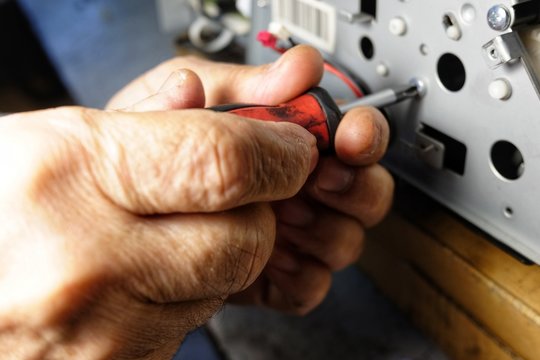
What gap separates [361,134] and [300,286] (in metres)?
0.22

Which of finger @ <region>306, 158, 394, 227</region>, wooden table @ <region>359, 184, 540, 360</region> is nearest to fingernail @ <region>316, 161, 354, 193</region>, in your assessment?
finger @ <region>306, 158, 394, 227</region>

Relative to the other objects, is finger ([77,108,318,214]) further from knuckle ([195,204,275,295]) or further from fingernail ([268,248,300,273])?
fingernail ([268,248,300,273])

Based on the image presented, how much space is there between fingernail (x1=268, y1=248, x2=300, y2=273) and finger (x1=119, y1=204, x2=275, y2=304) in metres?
0.26

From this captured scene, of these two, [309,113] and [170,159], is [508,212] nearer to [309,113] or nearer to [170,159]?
[309,113]

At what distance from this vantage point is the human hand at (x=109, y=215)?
0.88ft

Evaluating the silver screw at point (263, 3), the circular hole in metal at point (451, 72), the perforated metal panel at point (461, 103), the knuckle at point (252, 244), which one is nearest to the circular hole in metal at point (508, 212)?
the perforated metal panel at point (461, 103)

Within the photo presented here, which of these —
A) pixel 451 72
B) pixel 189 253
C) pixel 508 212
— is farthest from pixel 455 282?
pixel 189 253

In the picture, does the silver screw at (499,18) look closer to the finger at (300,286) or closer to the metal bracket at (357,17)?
the metal bracket at (357,17)

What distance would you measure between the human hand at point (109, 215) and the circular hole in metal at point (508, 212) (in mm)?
240

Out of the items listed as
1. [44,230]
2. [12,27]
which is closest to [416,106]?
[44,230]

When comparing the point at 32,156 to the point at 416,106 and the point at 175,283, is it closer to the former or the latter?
the point at 175,283

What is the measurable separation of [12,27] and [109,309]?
1697 millimetres

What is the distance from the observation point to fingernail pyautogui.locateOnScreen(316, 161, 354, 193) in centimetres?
47

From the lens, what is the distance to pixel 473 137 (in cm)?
43
